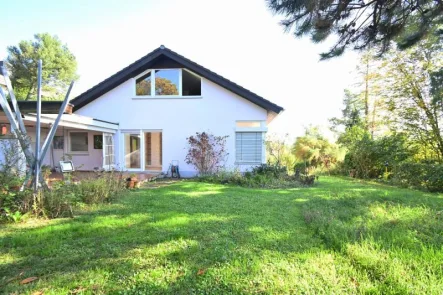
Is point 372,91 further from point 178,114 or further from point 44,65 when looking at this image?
point 44,65

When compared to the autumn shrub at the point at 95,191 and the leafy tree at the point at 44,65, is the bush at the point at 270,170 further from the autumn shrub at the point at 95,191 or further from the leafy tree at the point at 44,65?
the leafy tree at the point at 44,65

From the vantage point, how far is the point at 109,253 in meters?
3.23

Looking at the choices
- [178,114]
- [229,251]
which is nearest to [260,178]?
[178,114]

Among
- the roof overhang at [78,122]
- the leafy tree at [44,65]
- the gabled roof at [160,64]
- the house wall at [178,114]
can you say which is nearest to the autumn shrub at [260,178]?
the house wall at [178,114]

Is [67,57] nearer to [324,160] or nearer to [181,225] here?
[324,160]

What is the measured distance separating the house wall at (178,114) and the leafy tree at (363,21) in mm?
6346

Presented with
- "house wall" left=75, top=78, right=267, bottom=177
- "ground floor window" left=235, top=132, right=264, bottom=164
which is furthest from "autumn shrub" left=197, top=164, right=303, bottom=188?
"house wall" left=75, top=78, right=267, bottom=177

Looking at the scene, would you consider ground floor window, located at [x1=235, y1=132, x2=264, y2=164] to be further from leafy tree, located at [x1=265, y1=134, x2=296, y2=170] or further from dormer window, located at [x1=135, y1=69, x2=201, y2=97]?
dormer window, located at [x1=135, y1=69, x2=201, y2=97]

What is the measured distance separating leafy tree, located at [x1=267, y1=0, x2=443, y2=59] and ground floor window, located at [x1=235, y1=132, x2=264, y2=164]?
6326mm

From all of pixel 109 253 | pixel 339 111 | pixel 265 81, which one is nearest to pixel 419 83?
pixel 109 253

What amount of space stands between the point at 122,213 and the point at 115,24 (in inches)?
428

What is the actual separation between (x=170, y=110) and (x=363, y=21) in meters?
8.61

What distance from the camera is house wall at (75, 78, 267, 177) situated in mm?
11602

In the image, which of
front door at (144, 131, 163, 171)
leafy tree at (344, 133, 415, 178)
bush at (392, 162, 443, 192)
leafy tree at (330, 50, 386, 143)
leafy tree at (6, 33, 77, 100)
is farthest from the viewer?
leafy tree at (6, 33, 77, 100)
